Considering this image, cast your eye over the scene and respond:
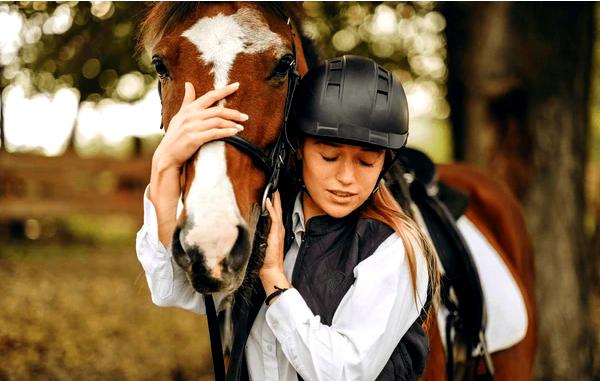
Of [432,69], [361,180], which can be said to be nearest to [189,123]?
[361,180]

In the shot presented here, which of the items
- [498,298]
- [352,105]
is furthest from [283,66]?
[498,298]

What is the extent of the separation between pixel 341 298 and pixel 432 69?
632cm

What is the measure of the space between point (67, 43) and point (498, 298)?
418 cm

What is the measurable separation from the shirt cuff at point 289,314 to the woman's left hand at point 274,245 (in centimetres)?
11

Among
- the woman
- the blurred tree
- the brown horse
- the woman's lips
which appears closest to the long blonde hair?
the woman

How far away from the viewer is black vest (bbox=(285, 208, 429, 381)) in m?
1.60

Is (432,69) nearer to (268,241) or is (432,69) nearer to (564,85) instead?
(564,85)

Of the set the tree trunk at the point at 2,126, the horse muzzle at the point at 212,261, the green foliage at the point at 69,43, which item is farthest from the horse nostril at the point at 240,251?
the tree trunk at the point at 2,126

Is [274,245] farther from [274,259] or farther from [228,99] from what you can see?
[228,99]

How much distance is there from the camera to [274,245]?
1.59m

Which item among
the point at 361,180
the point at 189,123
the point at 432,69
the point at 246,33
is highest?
the point at 432,69

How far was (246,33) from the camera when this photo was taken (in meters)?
1.63

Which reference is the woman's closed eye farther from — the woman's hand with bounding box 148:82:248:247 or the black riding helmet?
the woman's hand with bounding box 148:82:248:247

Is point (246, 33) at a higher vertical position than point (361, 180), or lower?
higher
